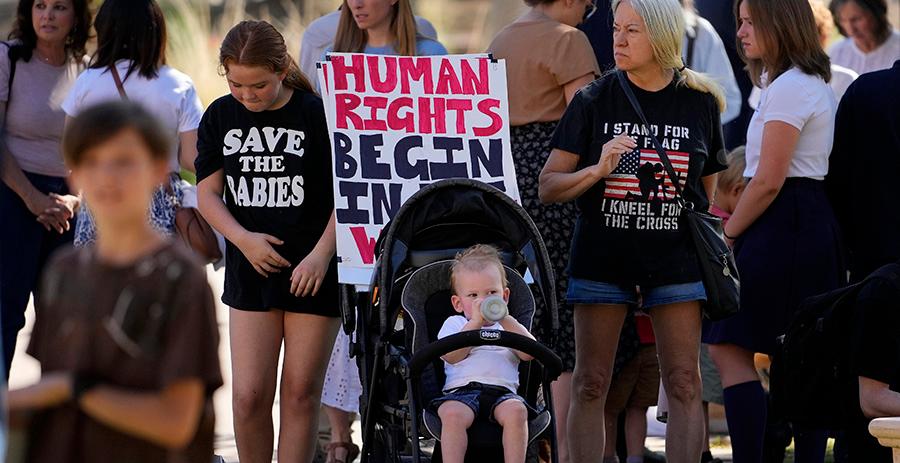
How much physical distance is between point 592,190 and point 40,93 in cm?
261

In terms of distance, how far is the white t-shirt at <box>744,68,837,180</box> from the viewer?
5590mm

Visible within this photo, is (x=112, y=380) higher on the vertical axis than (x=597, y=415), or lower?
higher

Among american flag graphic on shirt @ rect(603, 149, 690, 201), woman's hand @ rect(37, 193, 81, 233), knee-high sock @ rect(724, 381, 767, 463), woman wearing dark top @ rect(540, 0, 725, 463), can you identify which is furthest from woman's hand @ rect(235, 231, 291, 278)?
knee-high sock @ rect(724, 381, 767, 463)

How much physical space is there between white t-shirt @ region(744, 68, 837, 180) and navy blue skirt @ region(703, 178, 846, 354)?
0.08 metres

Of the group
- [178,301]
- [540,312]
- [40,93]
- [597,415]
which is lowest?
[597,415]

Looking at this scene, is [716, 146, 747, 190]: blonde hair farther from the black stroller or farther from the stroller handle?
the stroller handle

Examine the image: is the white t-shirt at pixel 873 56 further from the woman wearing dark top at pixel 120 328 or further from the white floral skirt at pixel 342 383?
the woman wearing dark top at pixel 120 328

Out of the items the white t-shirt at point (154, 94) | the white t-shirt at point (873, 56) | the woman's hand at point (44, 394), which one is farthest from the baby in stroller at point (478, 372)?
the white t-shirt at point (873, 56)

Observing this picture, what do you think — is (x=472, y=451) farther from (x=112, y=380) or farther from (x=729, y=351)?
(x=112, y=380)

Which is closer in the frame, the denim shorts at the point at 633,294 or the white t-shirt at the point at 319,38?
the denim shorts at the point at 633,294

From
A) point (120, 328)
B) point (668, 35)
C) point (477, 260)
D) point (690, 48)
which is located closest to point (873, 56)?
point (690, 48)

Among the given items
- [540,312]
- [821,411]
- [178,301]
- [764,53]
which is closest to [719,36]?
[764,53]

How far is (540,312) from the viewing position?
5.72 metres

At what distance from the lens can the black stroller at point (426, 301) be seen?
16.0 feet
